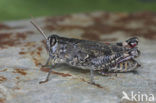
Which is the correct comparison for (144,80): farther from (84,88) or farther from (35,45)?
(35,45)

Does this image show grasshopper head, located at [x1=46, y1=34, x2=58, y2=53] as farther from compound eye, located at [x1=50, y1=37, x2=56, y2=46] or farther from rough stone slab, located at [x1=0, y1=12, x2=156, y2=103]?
rough stone slab, located at [x1=0, y1=12, x2=156, y2=103]

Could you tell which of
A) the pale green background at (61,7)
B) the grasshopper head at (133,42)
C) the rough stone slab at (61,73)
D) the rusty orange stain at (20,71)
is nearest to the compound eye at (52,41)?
the rough stone slab at (61,73)

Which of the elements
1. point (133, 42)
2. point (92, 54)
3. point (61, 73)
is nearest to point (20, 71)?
point (61, 73)

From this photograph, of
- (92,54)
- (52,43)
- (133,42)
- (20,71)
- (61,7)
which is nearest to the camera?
(20,71)

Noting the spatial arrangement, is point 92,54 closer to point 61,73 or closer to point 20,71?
point 61,73

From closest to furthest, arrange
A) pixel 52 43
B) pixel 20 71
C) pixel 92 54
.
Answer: pixel 20 71 → pixel 52 43 → pixel 92 54

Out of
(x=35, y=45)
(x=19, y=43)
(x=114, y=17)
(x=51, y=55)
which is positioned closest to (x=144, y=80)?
(x=51, y=55)
